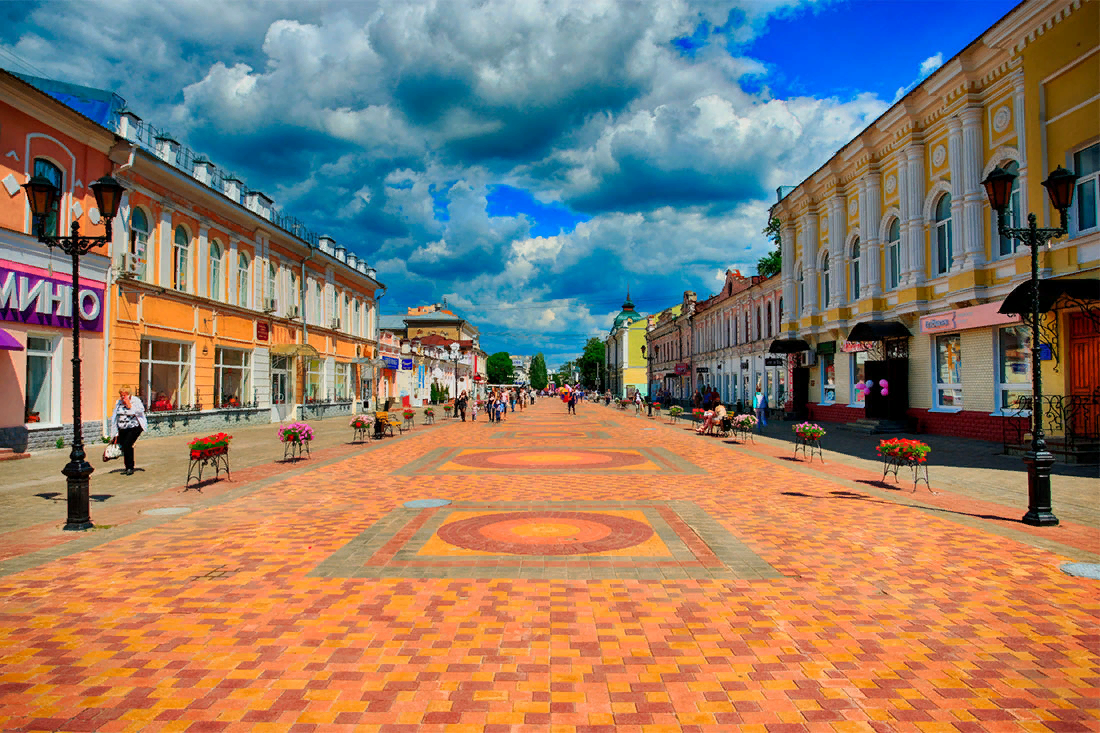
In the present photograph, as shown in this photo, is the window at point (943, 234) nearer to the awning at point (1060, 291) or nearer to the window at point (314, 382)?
the awning at point (1060, 291)

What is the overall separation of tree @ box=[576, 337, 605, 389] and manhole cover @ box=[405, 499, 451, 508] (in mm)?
125324

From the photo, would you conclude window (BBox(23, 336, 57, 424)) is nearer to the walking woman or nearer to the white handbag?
the white handbag

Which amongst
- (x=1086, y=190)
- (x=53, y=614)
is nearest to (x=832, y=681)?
(x=53, y=614)

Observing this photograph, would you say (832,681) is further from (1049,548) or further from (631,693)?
(1049,548)

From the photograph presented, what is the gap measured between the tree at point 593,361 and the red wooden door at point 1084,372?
393 ft

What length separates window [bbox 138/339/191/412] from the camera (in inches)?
811

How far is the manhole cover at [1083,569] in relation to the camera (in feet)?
19.1

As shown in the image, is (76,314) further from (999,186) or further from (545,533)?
(999,186)

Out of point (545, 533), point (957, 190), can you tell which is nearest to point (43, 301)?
point (545, 533)

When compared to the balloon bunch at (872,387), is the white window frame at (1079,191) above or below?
above

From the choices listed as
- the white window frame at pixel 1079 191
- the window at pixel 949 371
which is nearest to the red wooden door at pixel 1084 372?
the white window frame at pixel 1079 191

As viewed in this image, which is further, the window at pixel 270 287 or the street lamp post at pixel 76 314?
the window at pixel 270 287

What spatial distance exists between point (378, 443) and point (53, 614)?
616 inches

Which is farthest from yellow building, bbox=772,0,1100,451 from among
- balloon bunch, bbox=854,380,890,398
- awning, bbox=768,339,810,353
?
awning, bbox=768,339,810,353
